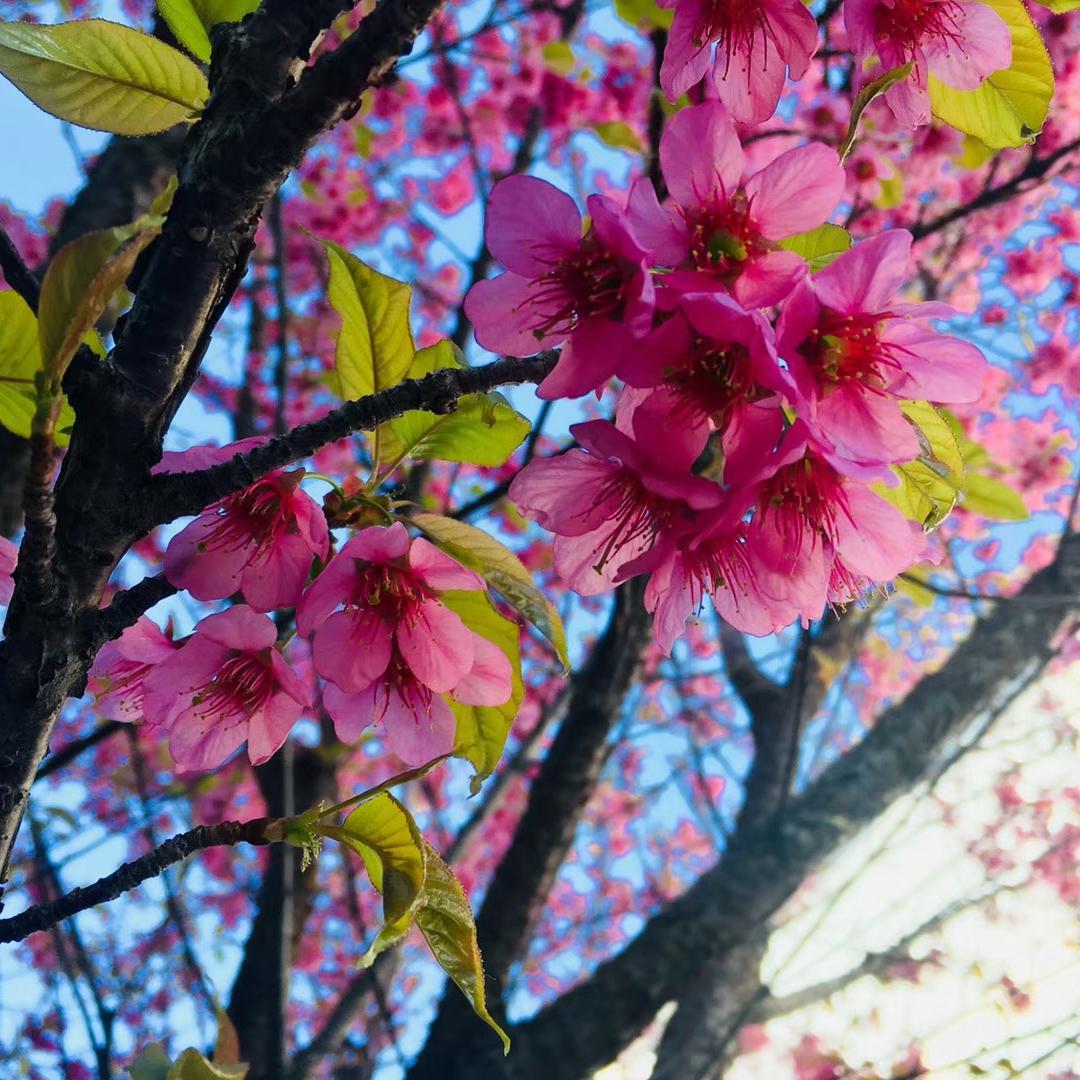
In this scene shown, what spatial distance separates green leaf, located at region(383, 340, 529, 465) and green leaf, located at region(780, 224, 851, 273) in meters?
0.29

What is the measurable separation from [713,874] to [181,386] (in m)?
2.61

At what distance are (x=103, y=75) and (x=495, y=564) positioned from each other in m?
0.52

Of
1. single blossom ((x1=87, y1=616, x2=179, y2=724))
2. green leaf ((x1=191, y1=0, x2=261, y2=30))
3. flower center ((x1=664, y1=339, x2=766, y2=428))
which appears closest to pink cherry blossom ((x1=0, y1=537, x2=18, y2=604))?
single blossom ((x1=87, y1=616, x2=179, y2=724))

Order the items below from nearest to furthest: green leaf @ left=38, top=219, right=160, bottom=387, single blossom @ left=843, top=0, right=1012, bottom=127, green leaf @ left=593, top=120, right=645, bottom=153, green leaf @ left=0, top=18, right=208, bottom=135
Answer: green leaf @ left=38, top=219, right=160, bottom=387
green leaf @ left=0, top=18, right=208, bottom=135
single blossom @ left=843, top=0, right=1012, bottom=127
green leaf @ left=593, top=120, right=645, bottom=153

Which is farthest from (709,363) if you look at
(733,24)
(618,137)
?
(618,137)

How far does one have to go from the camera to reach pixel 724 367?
0.74m

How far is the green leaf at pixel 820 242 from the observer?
87 cm

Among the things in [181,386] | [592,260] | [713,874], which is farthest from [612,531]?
[713,874]

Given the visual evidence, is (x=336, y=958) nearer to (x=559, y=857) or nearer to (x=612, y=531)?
(x=559, y=857)

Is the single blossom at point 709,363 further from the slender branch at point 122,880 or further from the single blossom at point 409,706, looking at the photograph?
the slender branch at point 122,880

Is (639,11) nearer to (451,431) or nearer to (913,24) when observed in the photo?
(913,24)

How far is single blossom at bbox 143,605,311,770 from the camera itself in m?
0.90

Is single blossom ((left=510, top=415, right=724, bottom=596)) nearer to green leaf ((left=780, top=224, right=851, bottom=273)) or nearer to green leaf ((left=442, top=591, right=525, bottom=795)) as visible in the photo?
green leaf ((left=442, top=591, right=525, bottom=795))

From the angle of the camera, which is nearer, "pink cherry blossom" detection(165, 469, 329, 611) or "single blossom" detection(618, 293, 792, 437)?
"single blossom" detection(618, 293, 792, 437)
